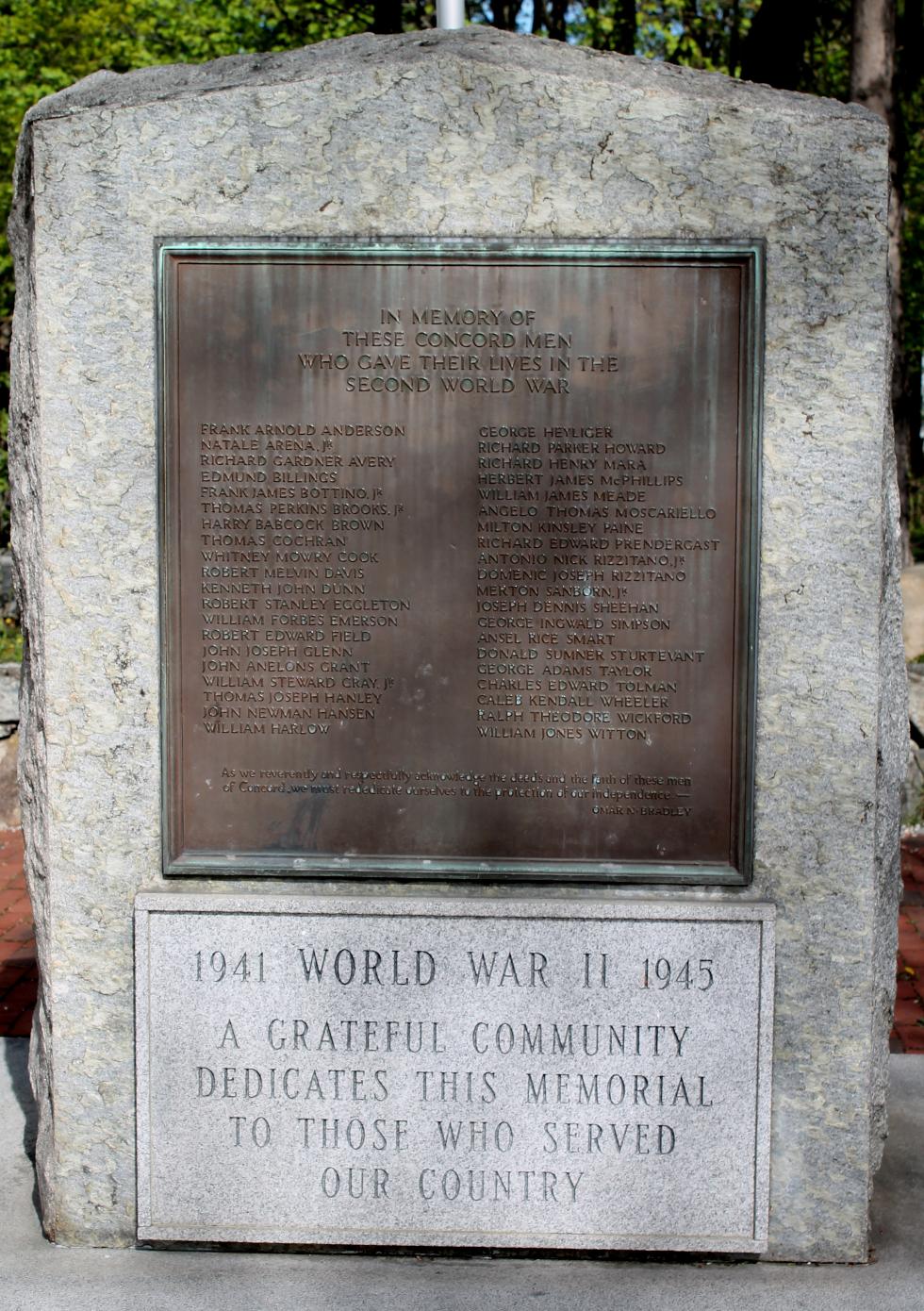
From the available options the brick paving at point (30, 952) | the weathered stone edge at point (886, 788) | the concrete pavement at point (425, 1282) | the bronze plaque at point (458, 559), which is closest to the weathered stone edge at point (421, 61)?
the bronze plaque at point (458, 559)

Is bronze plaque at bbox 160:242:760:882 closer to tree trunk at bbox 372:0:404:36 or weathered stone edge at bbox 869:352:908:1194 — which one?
weathered stone edge at bbox 869:352:908:1194

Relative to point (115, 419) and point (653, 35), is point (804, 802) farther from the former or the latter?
point (653, 35)

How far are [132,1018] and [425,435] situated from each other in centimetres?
184

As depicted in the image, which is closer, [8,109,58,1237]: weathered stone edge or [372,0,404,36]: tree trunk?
[8,109,58,1237]: weathered stone edge

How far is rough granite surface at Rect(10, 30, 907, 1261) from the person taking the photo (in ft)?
11.8

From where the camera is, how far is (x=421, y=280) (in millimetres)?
3680

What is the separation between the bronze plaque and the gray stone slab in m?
0.18

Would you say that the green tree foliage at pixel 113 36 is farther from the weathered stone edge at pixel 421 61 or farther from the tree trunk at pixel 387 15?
the weathered stone edge at pixel 421 61

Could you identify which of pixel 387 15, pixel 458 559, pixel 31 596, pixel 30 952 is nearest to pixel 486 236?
pixel 458 559

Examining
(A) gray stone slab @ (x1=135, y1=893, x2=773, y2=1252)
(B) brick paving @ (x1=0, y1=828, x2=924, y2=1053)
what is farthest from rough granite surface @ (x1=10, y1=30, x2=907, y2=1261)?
(B) brick paving @ (x1=0, y1=828, x2=924, y2=1053)

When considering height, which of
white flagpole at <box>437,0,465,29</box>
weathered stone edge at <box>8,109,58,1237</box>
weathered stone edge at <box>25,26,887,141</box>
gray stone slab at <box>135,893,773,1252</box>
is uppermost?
white flagpole at <box>437,0,465,29</box>

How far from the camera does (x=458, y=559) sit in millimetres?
3732

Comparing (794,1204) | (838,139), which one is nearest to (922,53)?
(838,139)

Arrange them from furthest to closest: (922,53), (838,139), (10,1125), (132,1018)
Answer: (922,53), (10,1125), (132,1018), (838,139)
